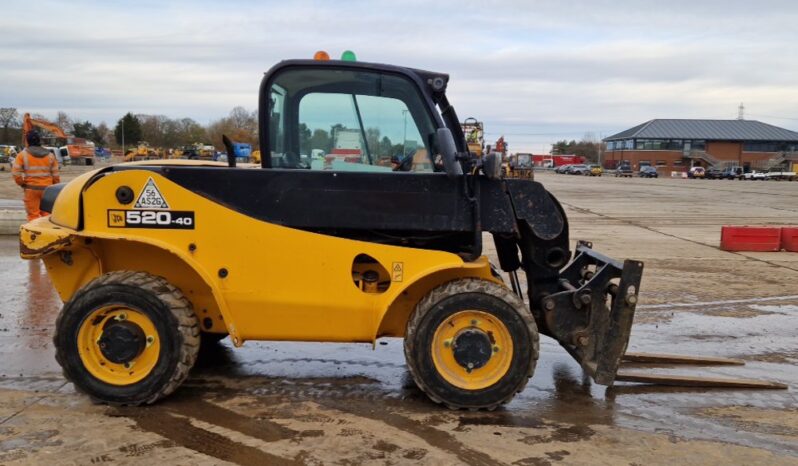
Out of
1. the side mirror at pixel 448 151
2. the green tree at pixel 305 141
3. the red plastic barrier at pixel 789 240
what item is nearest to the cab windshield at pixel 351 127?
the green tree at pixel 305 141

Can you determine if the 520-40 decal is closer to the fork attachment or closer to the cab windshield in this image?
the cab windshield

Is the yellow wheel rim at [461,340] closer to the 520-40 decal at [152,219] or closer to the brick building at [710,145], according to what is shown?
the 520-40 decal at [152,219]

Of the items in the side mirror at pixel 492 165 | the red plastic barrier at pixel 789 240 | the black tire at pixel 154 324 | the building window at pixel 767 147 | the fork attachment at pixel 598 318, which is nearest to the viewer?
the side mirror at pixel 492 165

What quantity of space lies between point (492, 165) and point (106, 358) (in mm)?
2769

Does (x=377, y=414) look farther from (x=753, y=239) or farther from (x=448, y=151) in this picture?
(x=753, y=239)

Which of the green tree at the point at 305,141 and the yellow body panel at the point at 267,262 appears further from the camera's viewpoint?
the green tree at the point at 305,141

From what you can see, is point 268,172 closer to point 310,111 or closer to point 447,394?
point 310,111

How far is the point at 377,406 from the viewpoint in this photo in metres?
4.44

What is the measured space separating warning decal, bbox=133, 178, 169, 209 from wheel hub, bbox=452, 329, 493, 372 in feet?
6.82

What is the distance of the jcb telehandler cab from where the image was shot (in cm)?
423

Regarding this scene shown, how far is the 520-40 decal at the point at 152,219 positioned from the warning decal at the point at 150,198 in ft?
0.11

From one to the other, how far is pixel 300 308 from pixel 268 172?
0.90 m

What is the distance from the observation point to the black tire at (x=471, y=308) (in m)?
4.22

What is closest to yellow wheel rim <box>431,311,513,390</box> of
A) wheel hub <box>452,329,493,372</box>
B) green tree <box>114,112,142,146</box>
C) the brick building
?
wheel hub <box>452,329,493,372</box>
